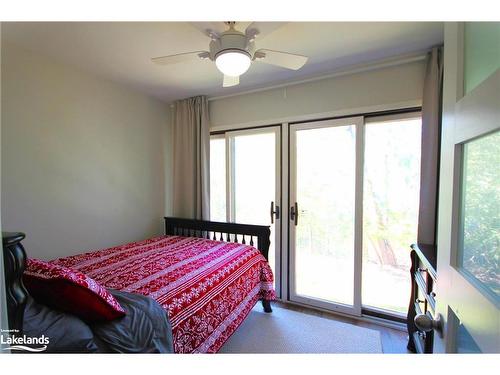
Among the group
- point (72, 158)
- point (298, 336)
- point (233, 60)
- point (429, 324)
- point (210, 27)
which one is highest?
point (210, 27)

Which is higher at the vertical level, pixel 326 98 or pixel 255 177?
pixel 326 98

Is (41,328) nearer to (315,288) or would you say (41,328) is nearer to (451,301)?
(451,301)

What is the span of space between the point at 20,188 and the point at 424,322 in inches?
106

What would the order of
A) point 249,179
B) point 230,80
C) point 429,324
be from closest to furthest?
point 429,324, point 230,80, point 249,179

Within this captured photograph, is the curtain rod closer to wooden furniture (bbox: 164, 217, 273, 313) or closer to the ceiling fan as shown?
the ceiling fan

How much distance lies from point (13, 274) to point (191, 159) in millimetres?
2329

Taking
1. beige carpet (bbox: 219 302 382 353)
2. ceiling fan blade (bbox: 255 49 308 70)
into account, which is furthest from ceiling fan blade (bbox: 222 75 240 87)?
beige carpet (bbox: 219 302 382 353)

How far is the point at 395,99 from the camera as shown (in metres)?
2.03

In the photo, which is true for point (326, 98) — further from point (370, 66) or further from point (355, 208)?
point (355, 208)

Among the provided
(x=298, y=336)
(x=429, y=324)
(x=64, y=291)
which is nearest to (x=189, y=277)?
(x=64, y=291)

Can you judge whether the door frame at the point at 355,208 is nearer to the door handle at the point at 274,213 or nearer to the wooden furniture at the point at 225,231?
the door handle at the point at 274,213

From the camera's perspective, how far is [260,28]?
123 cm

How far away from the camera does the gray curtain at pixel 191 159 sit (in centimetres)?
281
